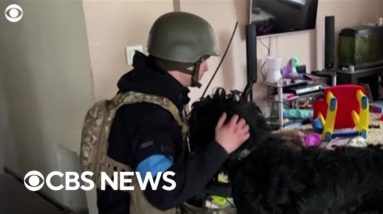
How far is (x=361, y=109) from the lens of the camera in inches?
89.0

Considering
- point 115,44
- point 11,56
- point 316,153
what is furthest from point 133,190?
point 11,56

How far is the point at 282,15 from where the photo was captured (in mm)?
2984

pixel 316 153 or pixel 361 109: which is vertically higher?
pixel 316 153

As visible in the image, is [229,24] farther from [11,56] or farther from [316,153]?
[316,153]

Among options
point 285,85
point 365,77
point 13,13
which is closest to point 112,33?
point 13,13

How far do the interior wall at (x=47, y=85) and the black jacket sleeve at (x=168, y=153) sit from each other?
3.22 feet

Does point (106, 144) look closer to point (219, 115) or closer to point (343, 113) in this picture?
point (219, 115)

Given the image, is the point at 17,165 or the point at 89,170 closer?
the point at 89,170

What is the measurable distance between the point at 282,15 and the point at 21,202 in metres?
2.19

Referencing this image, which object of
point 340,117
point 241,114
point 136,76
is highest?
point 136,76

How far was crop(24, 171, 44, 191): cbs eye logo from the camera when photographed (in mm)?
3010

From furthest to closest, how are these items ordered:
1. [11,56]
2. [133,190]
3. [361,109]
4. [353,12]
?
[353,12] < [11,56] < [361,109] < [133,190]

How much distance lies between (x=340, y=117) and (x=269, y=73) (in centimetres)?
73

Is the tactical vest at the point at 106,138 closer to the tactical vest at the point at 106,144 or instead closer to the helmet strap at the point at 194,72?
the tactical vest at the point at 106,144
